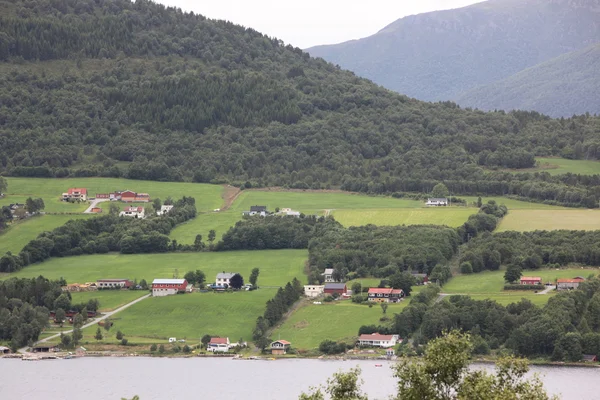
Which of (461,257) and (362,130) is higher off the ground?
(362,130)

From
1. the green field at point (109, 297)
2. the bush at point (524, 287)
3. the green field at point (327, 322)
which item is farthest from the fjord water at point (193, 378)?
the bush at point (524, 287)

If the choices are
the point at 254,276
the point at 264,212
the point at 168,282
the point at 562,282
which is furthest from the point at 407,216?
the point at 168,282

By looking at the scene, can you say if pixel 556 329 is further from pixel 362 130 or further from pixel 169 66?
pixel 169 66

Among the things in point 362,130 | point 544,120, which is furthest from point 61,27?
point 544,120

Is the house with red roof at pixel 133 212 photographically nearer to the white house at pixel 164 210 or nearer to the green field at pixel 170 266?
the white house at pixel 164 210

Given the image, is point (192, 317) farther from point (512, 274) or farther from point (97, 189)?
point (97, 189)
